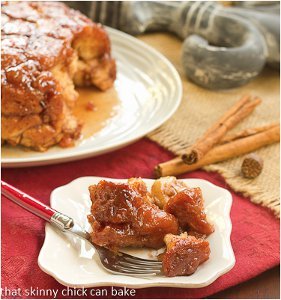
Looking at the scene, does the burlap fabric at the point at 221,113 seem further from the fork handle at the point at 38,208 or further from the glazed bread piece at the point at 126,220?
the fork handle at the point at 38,208

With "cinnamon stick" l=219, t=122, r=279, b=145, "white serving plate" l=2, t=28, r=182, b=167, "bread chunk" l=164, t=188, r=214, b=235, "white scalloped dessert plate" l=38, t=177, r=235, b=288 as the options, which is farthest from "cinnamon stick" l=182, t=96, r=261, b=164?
"bread chunk" l=164, t=188, r=214, b=235

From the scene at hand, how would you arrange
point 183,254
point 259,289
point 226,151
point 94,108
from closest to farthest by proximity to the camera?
1. point 183,254
2. point 259,289
3. point 226,151
4. point 94,108

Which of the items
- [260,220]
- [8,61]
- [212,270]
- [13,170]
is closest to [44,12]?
[8,61]

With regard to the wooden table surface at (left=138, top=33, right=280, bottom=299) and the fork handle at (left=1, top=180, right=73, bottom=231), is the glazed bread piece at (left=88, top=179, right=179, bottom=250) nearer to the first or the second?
the fork handle at (left=1, top=180, right=73, bottom=231)

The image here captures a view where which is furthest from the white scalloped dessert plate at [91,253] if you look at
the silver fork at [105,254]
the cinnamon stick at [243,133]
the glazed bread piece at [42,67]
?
the cinnamon stick at [243,133]

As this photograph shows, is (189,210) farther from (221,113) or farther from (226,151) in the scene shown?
(221,113)

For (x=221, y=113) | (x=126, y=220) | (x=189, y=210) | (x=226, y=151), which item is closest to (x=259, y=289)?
(x=189, y=210)

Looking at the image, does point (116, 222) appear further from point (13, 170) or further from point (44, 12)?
point (44, 12)
